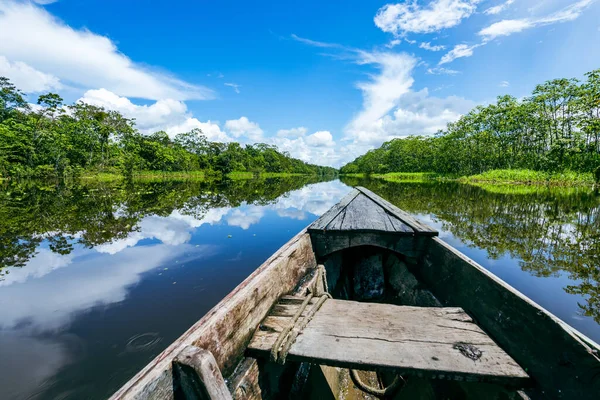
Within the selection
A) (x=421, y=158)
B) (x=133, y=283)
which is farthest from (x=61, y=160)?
(x=421, y=158)

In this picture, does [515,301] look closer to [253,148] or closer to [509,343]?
[509,343]

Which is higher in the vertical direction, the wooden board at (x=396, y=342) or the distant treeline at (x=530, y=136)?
the distant treeline at (x=530, y=136)

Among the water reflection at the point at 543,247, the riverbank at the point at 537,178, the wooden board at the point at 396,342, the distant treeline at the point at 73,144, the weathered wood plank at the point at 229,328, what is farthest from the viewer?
the distant treeline at the point at 73,144

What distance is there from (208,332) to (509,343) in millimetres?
1863

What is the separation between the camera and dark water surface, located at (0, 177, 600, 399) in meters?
2.32

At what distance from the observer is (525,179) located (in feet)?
84.0

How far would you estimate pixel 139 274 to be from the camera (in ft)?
13.7

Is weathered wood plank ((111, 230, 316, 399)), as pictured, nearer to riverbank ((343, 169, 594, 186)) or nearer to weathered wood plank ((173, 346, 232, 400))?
weathered wood plank ((173, 346, 232, 400))

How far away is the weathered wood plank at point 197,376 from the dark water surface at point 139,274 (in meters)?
1.48

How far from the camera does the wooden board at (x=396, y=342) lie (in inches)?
52.7

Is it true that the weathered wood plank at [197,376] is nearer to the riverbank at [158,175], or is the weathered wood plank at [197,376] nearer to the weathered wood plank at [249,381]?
the weathered wood plank at [249,381]

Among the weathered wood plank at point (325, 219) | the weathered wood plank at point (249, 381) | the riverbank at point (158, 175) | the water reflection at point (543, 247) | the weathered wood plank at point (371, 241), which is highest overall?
the riverbank at point (158, 175)

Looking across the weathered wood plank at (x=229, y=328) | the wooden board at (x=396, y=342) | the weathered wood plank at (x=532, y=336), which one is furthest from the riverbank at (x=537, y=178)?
the weathered wood plank at (x=229, y=328)

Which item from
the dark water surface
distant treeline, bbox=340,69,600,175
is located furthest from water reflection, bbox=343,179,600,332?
distant treeline, bbox=340,69,600,175
